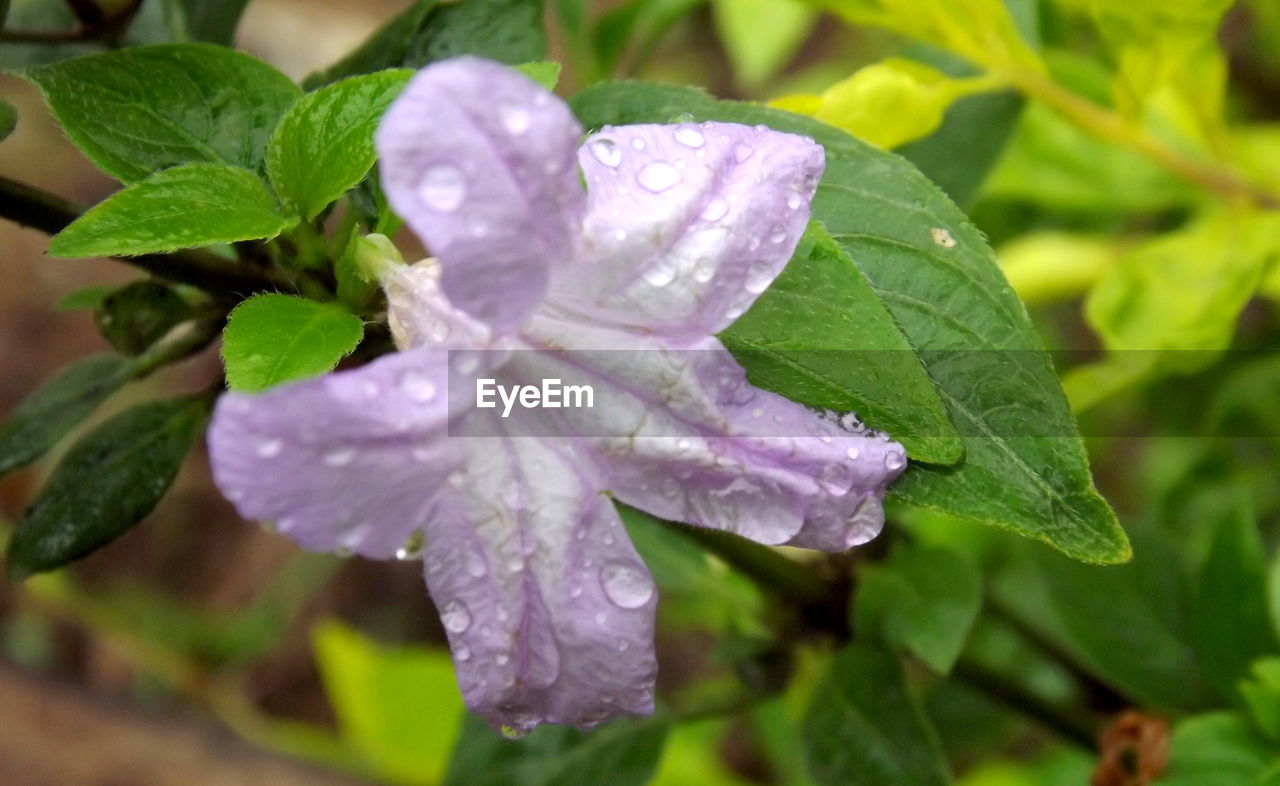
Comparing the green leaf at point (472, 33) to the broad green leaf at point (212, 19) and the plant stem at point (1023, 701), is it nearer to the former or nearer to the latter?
the broad green leaf at point (212, 19)

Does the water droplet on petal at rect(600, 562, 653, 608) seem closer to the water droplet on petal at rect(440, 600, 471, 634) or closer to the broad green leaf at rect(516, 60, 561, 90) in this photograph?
the water droplet on petal at rect(440, 600, 471, 634)

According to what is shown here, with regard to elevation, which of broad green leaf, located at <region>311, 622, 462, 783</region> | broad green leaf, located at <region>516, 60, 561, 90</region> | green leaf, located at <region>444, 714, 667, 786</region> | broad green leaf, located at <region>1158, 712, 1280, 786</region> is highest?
broad green leaf, located at <region>516, 60, 561, 90</region>

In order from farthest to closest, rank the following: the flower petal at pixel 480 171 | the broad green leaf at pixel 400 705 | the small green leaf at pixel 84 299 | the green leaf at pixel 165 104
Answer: the broad green leaf at pixel 400 705 < the small green leaf at pixel 84 299 < the green leaf at pixel 165 104 < the flower petal at pixel 480 171

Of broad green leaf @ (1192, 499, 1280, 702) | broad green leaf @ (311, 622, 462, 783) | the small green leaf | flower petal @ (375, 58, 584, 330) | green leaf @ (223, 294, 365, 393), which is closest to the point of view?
flower petal @ (375, 58, 584, 330)

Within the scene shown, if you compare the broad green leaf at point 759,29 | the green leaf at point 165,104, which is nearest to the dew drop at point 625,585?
the green leaf at point 165,104

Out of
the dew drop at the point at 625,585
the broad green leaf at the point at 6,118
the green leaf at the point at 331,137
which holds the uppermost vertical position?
the green leaf at the point at 331,137

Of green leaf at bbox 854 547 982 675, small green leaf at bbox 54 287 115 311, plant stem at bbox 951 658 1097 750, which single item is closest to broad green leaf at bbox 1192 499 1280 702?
plant stem at bbox 951 658 1097 750

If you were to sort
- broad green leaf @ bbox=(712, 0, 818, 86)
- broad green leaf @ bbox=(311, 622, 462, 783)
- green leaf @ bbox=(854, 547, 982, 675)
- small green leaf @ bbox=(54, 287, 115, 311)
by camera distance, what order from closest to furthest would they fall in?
small green leaf @ bbox=(54, 287, 115, 311)
green leaf @ bbox=(854, 547, 982, 675)
broad green leaf @ bbox=(712, 0, 818, 86)
broad green leaf @ bbox=(311, 622, 462, 783)
